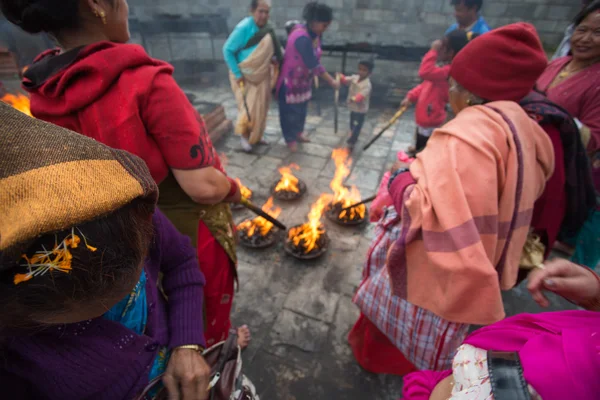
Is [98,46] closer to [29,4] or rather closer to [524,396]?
[29,4]

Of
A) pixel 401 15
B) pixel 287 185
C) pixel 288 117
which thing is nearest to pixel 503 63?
pixel 287 185

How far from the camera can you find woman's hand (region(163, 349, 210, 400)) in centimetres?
138

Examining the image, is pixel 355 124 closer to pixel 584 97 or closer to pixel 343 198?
pixel 343 198

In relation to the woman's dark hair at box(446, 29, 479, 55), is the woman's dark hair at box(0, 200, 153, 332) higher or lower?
higher

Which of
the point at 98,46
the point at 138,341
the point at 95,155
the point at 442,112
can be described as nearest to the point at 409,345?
the point at 138,341

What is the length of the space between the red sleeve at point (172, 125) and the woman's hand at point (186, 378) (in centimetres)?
108

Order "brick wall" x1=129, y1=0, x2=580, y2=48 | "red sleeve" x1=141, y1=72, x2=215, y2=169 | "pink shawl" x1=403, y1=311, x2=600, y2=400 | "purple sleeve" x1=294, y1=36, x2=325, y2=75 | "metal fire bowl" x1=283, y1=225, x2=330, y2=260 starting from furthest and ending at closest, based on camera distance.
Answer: "brick wall" x1=129, y1=0, x2=580, y2=48, "purple sleeve" x1=294, y1=36, x2=325, y2=75, "metal fire bowl" x1=283, y1=225, x2=330, y2=260, "red sleeve" x1=141, y1=72, x2=215, y2=169, "pink shawl" x1=403, y1=311, x2=600, y2=400

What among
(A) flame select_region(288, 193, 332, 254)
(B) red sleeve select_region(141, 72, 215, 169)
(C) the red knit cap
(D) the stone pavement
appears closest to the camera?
(B) red sleeve select_region(141, 72, 215, 169)

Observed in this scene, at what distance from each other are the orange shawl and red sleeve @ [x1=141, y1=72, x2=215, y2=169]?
1365mm

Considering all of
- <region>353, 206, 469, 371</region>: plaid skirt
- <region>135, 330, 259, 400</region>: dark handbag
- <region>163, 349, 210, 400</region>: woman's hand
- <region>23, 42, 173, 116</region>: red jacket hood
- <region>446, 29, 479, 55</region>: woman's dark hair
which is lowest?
<region>353, 206, 469, 371</region>: plaid skirt

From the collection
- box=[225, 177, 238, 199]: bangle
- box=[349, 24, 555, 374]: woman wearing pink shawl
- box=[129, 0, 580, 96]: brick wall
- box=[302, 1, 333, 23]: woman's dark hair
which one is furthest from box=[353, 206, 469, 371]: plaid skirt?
box=[129, 0, 580, 96]: brick wall

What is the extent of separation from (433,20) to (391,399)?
486 inches

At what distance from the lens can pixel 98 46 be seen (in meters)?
1.51

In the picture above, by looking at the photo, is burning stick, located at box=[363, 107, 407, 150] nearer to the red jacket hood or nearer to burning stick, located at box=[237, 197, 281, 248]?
burning stick, located at box=[237, 197, 281, 248]
